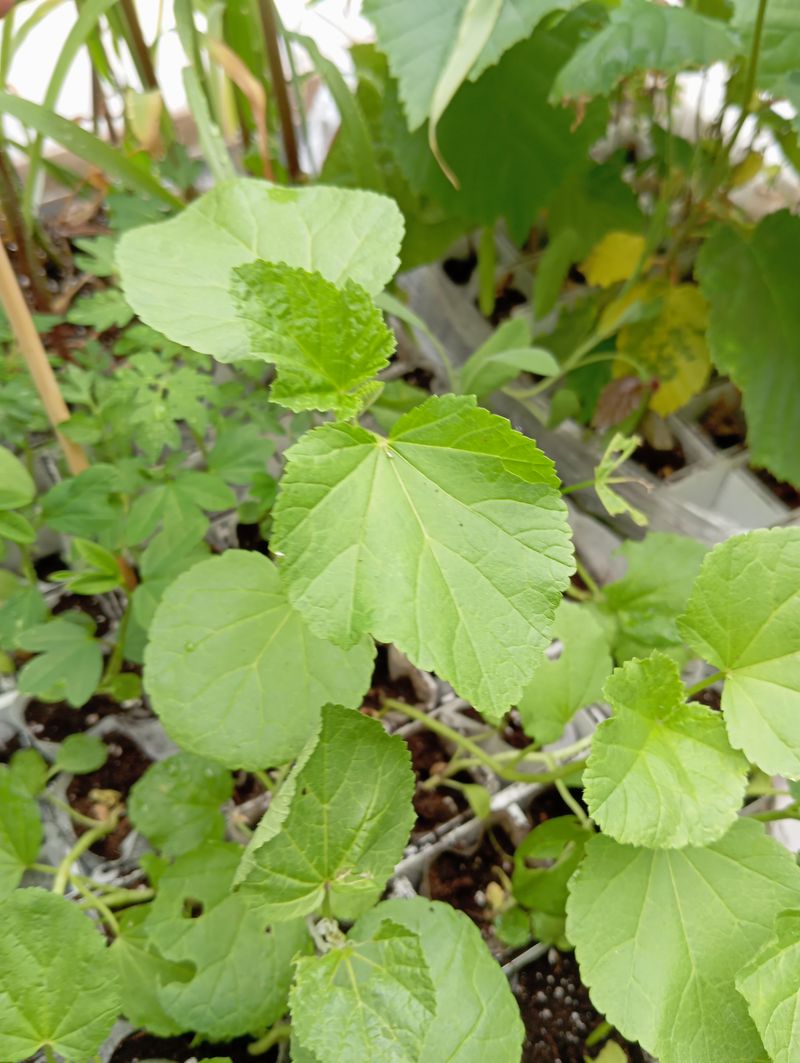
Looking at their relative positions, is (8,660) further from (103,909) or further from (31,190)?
(31,190)

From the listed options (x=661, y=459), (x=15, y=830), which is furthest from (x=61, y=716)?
(x=661, y=459)

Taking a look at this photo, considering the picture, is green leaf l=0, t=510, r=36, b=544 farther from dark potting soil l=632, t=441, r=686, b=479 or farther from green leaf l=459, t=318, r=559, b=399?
dark potting soil l=632, t=441, r=686, b=479

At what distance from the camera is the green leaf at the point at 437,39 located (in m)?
0.75

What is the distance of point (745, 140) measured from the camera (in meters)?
1.44

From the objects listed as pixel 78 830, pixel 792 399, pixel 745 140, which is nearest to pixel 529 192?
pixel 792 399

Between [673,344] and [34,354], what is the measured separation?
0.77m

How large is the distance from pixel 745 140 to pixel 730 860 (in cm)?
122

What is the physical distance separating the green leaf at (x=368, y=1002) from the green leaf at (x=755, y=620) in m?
0.24

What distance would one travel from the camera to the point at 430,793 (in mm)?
911

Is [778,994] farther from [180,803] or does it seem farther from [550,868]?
[180,803]

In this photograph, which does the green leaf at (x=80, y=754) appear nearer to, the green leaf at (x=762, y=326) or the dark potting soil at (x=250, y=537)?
the dark potting soil at (x=250, y=537)

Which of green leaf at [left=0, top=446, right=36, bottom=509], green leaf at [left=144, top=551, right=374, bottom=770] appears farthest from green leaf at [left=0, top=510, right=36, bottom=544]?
green leaf at [left=144, top=551, right=374, bottom=770]

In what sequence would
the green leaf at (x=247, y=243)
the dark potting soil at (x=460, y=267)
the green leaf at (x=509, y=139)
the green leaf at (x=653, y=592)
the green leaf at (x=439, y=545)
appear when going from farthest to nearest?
1. the dark potting soil at (x=460, y=267)
2. the green leaf at (x=509, y=139)
3. the green leaf at (x=653, y=592)
4. the green leaf at (x=247, y=243)
5. the green leaf at (x=439, y=545)

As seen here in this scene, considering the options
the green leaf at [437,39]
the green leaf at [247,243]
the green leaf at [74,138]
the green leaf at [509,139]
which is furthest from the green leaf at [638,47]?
the green leaf at [74,138]
